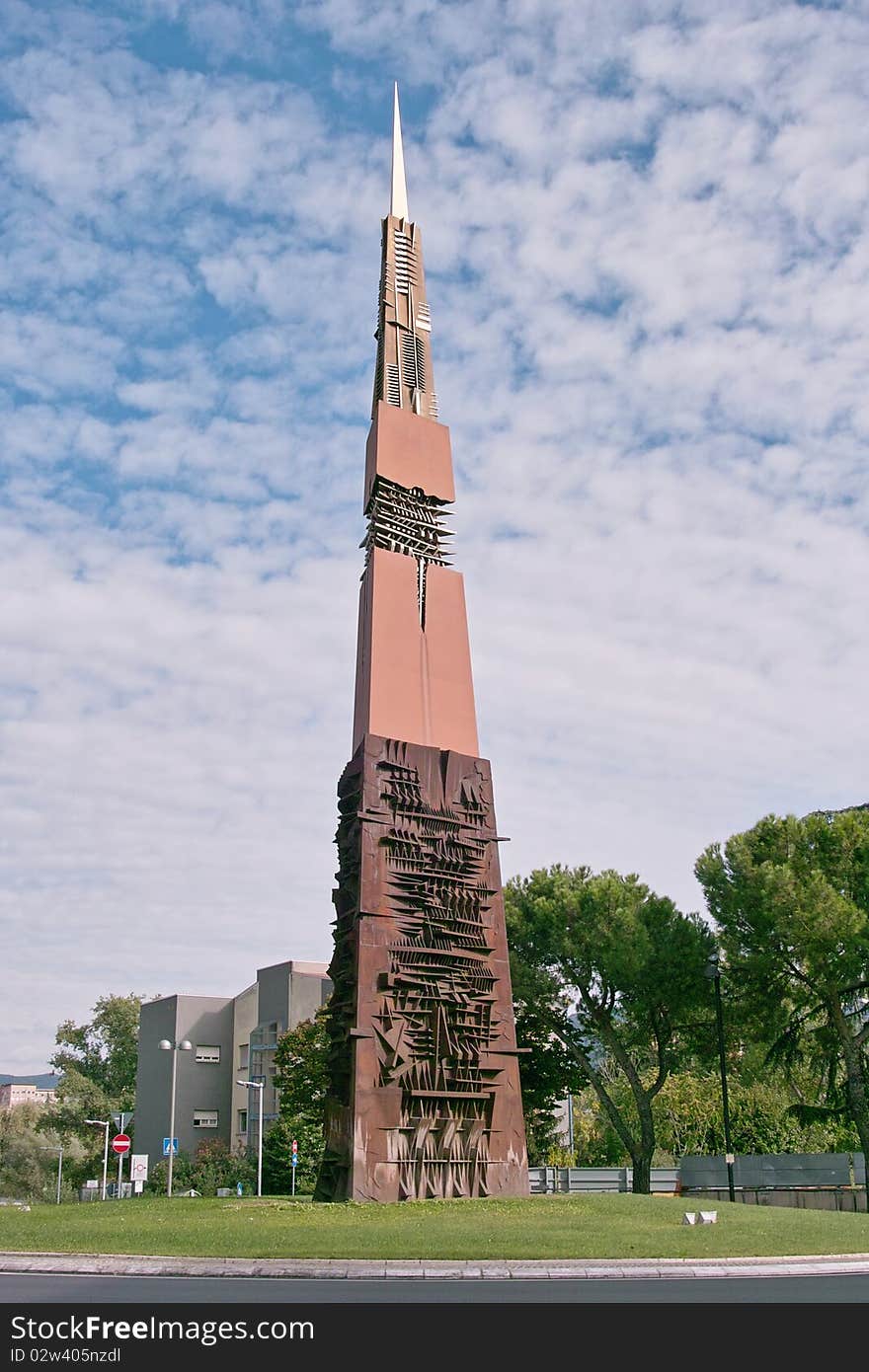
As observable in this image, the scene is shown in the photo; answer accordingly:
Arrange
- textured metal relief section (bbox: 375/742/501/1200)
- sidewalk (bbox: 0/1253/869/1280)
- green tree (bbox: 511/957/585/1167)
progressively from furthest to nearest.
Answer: green tree (bbox: 511/957/585/1167)
textured metal relief section (bbox: 375/742/501/1200)
sidewalk (bbox: 0/1253/869/1280)

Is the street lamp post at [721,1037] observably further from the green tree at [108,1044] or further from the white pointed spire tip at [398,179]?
the green tree at [108,1044]

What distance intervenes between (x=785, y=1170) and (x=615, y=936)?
381 inches

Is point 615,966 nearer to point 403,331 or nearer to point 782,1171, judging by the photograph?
point 782,1171

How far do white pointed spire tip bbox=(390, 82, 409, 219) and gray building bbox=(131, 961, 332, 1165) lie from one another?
4305 cm

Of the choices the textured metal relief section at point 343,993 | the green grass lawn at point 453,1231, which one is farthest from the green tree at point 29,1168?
the green grass lawn at point 453,1231

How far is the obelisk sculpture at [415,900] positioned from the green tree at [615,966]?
13178mm

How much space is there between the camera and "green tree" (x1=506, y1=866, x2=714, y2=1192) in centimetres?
4506

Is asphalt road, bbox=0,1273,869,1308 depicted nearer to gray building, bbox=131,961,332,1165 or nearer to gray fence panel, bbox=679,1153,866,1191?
gray fence panel, bbox=679,1153,866,1191

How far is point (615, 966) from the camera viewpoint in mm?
44969

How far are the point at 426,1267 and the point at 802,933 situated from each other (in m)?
26.4

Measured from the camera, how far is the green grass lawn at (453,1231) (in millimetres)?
18766

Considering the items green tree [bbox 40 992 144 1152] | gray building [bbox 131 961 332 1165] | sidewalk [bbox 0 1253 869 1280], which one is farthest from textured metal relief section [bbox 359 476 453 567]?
green tree [bbox 40 992 144 1152]

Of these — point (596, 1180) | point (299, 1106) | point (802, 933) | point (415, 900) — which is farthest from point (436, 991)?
point (299, 1106)
